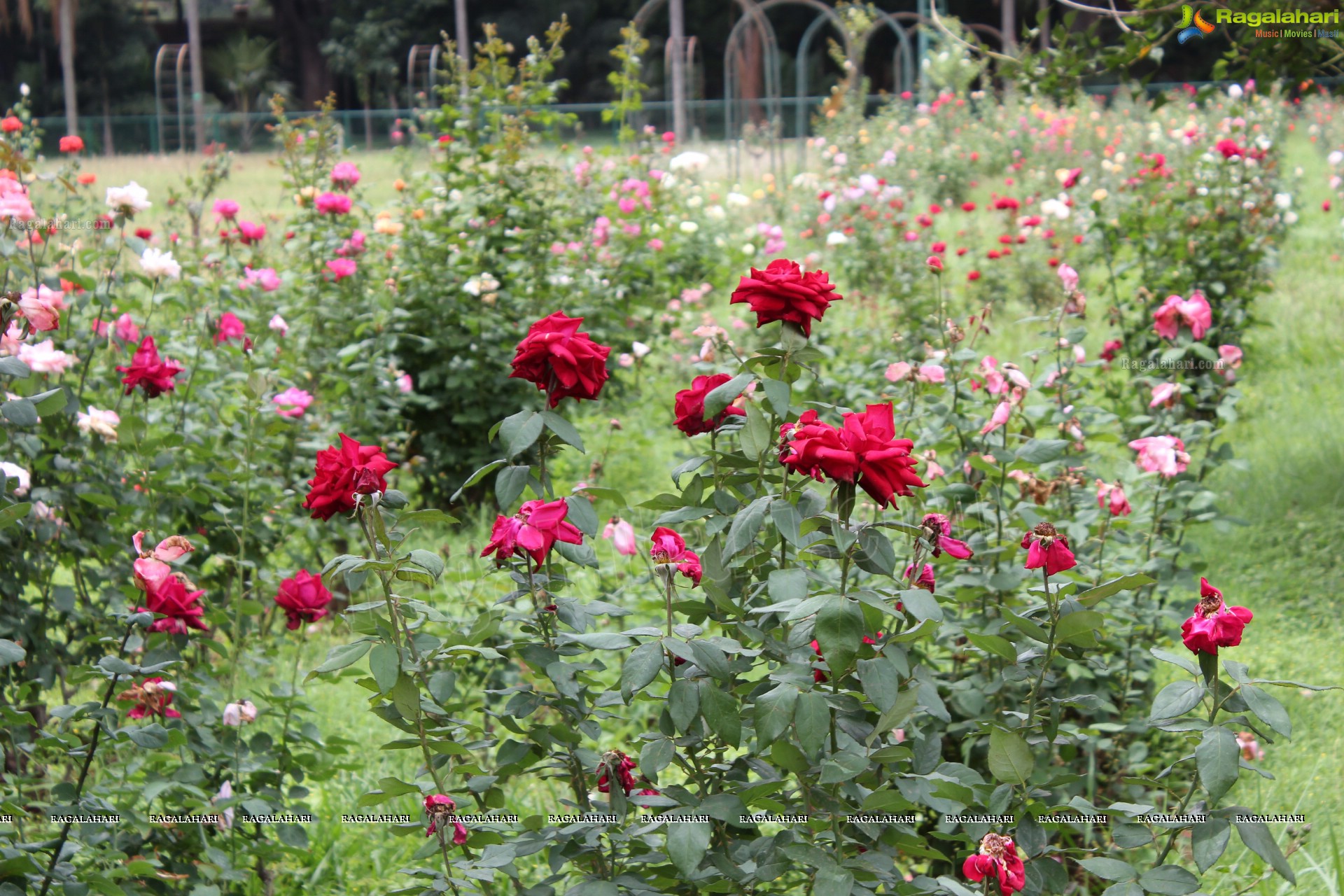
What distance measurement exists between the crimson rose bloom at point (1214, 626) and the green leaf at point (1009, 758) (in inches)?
8.2

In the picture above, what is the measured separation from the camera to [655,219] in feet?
17.3

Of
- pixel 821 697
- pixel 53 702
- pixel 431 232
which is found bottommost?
pixel 53 702

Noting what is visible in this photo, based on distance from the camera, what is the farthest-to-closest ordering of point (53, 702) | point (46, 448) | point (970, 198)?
point (970, 198)
point (53, 702)
point (46, 448)

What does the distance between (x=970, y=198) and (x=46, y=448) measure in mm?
7992

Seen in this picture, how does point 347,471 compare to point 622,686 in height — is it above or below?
above

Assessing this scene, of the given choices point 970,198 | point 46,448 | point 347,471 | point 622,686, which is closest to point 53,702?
point 46,448

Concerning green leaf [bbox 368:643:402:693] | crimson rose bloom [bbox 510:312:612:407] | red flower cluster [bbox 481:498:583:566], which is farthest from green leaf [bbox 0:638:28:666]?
crimson rose bloom [bbox 510:312:612:407]

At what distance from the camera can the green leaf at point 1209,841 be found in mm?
1038

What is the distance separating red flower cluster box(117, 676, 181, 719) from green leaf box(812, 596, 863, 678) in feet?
3.57

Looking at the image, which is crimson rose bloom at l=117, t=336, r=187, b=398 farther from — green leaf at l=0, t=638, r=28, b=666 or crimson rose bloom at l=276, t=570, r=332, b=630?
green leaf at l=0, t=638, r=28, b=666

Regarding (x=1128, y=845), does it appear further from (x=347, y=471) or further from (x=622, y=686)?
(x=347, y=471)

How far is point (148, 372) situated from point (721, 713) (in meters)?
1.40

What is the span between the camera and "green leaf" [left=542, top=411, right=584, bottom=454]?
1.16 m

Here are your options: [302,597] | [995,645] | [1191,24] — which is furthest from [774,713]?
[1191,24]
